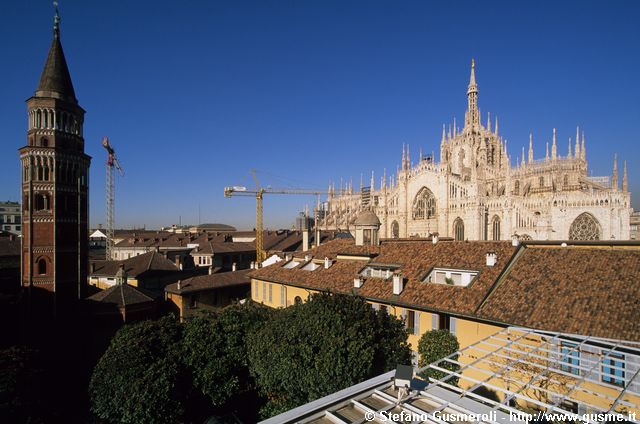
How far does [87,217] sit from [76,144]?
6330mm

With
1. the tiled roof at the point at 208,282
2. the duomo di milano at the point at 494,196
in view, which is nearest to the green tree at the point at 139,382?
the tiled roof at the point at 208,282

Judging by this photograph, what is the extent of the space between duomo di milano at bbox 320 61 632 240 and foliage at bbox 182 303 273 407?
43808 millimetres

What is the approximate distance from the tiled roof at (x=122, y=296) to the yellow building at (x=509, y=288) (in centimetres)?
1291

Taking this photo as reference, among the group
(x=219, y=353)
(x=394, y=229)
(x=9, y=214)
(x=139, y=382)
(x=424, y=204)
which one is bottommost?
(x=139, y=382)

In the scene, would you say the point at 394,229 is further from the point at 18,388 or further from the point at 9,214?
the point at 9,214

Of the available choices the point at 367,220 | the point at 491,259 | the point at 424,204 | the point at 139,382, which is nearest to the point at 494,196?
the point at 424,204

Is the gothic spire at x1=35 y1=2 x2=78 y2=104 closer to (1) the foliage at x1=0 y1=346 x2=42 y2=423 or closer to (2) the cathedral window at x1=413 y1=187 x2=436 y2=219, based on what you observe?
(1) the foliage at x1=0 y1=346 x2=42 y2=423

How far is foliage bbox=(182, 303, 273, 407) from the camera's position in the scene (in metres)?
17.1

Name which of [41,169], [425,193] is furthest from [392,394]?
[425,193]

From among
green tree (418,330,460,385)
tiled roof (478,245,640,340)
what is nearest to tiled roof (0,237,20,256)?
green tree (418,330,460,385)

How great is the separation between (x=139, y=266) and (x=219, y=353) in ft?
98.7

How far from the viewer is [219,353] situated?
17672 millimetres

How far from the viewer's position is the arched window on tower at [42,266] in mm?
26359

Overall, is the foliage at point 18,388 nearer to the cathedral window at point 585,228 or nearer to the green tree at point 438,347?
the green tree at point 438,347
